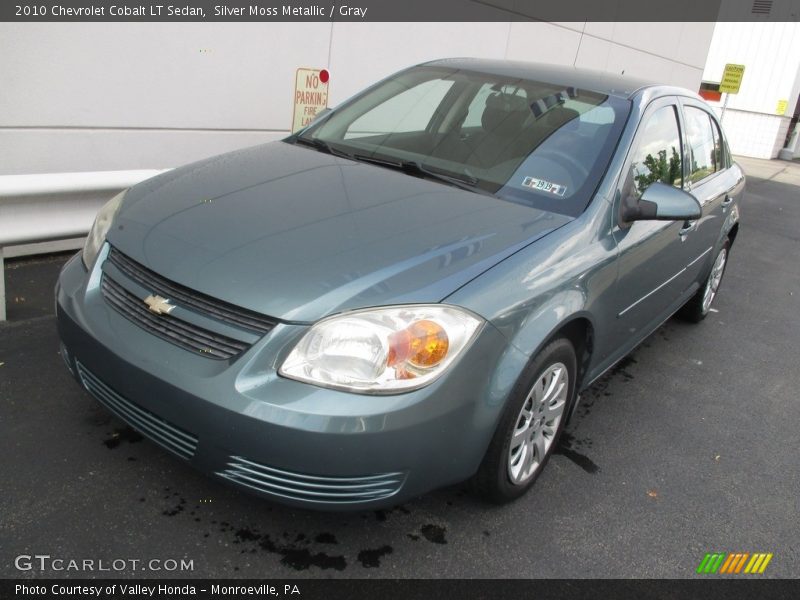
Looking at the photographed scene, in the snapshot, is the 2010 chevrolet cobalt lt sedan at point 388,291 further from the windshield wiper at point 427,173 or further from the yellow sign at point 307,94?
the yellow sign at point 307,94

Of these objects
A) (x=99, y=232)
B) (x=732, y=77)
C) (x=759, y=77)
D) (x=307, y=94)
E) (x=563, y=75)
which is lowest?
(x=99, y=232)

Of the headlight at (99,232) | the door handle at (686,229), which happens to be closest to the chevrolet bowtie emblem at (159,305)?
the headlight at (99,232)

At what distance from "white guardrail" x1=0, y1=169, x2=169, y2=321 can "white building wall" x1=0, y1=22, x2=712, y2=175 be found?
2.16ft

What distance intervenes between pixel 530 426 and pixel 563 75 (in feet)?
6.63

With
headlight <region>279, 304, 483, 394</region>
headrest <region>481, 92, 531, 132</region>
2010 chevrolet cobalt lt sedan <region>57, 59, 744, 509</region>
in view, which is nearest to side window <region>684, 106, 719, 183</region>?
2010 chevrolet cobalt lt sedan <region>57, 59, 744, 509</region>

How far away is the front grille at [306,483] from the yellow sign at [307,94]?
453 cm

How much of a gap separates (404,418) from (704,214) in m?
2.84

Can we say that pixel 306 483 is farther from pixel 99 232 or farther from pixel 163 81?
pixel 163 81

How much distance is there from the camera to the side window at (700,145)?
4.03 meters

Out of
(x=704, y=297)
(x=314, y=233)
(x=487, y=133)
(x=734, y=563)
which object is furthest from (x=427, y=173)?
(x=704, y=297)

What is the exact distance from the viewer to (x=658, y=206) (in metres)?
3.02

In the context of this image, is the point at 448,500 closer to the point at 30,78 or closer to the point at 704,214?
the point at 704,214

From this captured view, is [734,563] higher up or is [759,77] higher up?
[759,77]

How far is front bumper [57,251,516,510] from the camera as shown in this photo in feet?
6.70
